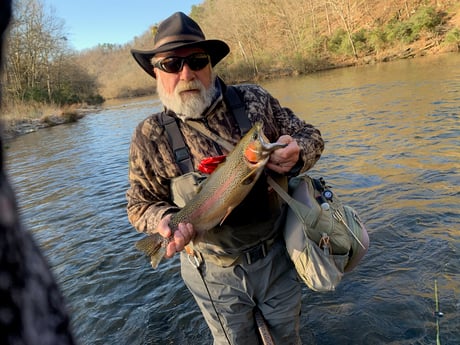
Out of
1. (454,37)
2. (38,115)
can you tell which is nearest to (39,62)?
(38,115)

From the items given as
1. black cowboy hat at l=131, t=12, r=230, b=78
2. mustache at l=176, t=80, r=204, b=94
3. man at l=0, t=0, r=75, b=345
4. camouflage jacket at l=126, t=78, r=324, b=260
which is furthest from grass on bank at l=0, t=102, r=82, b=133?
man at l=0, t=0, r=75, b=345

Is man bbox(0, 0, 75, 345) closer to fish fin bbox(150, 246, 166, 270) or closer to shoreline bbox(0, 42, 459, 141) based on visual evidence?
fish fin bbox(150, 246, 166, 270)

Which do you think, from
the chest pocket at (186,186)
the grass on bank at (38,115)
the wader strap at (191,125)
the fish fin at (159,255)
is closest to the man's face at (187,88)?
the wader strap at (191,125)

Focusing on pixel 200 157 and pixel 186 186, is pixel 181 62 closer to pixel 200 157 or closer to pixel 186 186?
pixel 200 157

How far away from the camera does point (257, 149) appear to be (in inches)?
102

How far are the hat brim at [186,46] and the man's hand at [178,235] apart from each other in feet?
4.62

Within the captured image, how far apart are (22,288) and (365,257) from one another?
590 cm

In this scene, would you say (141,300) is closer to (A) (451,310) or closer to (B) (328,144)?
(A) (451,310)

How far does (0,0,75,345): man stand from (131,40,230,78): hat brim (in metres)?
2.73

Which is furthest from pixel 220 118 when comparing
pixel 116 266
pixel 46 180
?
pixel 46 180

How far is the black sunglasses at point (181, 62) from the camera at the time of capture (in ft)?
10.4

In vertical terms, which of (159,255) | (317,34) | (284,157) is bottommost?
(159,255)

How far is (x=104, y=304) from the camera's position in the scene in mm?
5812

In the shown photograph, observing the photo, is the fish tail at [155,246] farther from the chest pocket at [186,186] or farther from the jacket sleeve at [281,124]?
the jacket sleeve at [281,124]
